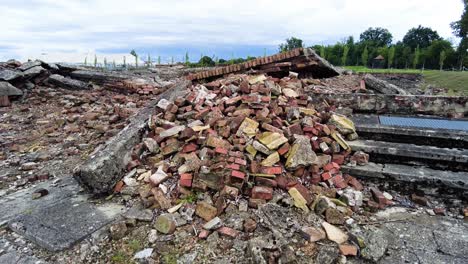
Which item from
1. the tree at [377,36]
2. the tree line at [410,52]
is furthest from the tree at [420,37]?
the tree at [377,36]

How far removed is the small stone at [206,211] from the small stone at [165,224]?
0.21 m

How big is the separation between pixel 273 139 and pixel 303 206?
69 centimetres

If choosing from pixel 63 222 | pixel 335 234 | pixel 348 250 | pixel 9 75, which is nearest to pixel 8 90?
pixel 9 75

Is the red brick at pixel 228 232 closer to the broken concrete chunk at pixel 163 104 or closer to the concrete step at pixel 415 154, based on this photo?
the concrete step at pixel 415 154

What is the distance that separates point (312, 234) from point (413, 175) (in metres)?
1.28

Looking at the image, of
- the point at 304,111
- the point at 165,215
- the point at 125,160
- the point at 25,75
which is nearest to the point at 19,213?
the point at 125,160

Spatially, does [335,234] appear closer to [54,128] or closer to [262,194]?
[262,194]

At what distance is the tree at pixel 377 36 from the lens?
6656cm

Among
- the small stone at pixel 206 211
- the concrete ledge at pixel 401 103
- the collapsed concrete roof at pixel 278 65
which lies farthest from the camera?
the collapsed concrete roof at pixel 278 65

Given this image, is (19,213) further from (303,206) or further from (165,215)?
(303,206)

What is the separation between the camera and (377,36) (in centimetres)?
6881

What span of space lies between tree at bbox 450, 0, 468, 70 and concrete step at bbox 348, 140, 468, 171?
3698 centimetres

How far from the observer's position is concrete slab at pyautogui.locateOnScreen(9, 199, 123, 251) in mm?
2217

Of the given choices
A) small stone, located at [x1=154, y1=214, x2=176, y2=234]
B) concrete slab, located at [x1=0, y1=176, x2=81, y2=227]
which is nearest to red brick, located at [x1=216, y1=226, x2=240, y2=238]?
small stone, located at [x1=154, y1=214, x2=176, y2=234]
